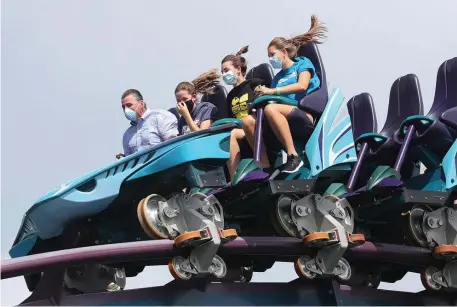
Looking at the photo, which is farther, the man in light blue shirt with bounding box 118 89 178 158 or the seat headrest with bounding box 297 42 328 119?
the man in light blue shirt with bounding box 118 89 178 158

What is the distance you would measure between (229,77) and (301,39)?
0.65 m

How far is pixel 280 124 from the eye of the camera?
9016mm

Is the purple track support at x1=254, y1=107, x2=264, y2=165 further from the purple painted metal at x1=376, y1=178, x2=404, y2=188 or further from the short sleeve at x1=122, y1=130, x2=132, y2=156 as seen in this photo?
the short sleeve at x1=122, y1=130, x2=132, y2=156

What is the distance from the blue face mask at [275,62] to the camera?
31.2ft

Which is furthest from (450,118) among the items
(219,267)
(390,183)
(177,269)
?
(177,269)

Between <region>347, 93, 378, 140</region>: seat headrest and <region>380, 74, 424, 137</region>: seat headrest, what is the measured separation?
0.39 ft

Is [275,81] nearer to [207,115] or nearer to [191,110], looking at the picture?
[207,115]

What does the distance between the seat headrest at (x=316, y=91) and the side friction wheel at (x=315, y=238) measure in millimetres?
902

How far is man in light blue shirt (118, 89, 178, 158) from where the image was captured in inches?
381

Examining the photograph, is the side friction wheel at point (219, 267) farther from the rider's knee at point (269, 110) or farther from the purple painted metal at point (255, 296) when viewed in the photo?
the rider's knee at point (269, 110)

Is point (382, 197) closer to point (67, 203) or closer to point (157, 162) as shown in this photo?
point (157, 162)

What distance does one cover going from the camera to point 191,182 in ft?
29.6

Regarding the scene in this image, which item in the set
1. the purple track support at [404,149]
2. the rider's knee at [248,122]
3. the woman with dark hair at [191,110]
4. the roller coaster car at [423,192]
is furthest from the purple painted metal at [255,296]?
the woman with dark hair at [191,110]

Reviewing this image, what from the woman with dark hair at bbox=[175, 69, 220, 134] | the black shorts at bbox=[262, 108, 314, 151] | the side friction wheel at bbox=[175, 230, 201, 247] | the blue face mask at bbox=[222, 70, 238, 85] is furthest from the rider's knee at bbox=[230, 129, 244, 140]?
the side friction wheel at bbox=[175, 230, 201, 247]
